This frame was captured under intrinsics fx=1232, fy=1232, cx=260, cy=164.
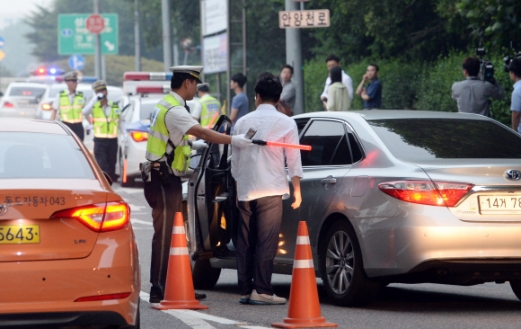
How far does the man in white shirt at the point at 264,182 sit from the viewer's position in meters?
8.97

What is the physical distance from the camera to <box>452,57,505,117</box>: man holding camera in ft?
46.8

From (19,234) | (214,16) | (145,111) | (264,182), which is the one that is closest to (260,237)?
(264,182)

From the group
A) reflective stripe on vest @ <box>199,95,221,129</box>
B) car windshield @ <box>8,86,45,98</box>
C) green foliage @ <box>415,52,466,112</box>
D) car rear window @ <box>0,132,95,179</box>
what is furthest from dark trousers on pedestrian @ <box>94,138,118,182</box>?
car windshield @ <box>8,86,45,98</box>

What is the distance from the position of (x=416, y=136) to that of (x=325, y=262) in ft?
3.73

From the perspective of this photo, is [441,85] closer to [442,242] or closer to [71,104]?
[71,104]

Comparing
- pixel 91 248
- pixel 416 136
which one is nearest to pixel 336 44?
pixel 416 136

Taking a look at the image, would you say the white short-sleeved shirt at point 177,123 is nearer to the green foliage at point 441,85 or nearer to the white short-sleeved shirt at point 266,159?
the white short-sleeved shirt at point 266,159

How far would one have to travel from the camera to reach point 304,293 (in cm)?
792

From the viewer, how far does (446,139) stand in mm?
9000

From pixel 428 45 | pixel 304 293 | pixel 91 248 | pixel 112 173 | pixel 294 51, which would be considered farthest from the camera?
pixel 428 45

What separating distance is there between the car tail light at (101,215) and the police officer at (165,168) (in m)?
2.53

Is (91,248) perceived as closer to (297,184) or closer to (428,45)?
(297,184)

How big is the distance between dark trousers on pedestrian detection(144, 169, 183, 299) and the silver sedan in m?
0.47

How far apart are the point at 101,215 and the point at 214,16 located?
77.8 ft
